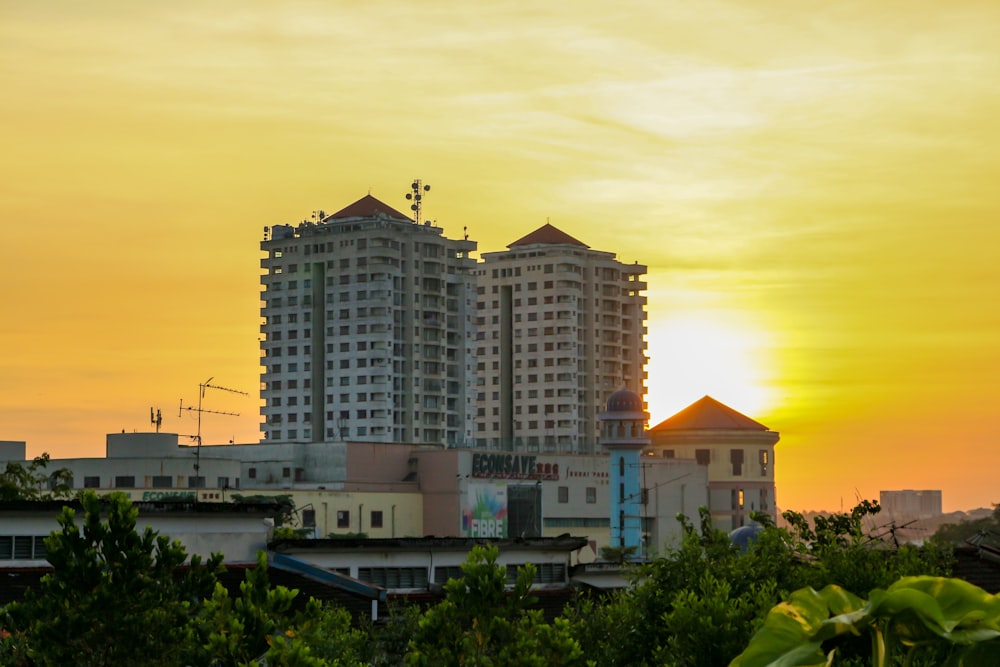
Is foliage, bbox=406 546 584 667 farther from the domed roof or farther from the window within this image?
the domed roof

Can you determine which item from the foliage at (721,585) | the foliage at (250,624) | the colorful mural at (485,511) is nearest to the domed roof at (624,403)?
the colorful mural at (485,511)

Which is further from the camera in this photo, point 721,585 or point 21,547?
point 21,547

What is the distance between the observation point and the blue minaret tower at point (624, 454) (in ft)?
489

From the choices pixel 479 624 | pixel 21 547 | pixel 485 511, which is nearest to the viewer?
pixel 479 624

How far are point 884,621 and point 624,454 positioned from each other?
140852mm

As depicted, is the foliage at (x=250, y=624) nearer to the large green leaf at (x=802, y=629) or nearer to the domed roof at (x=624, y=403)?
the large green leaf at (x=802, y=629)

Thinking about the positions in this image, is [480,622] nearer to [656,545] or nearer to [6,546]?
[6,546]

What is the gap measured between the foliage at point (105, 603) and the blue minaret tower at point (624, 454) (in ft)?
393

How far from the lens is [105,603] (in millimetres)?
28453

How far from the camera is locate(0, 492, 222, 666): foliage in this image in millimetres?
28188

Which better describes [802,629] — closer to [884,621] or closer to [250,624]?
[884,621]

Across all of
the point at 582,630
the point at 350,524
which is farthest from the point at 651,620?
the point at 350,524

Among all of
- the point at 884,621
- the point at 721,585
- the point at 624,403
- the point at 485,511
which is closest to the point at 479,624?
the point at 721,585

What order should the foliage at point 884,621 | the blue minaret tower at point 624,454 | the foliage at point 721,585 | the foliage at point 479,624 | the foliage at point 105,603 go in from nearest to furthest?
1. the foliage at point 884,621
2. the foliage at point 479,624
3. the foliage at point 105,603
4. the foliage at point 721,585
5. the blue minaret tower at point 624,454
